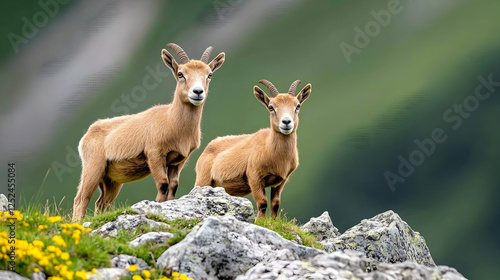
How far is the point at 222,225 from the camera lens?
29.2 feet

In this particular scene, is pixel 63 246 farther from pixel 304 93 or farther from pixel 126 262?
pixel 304 93

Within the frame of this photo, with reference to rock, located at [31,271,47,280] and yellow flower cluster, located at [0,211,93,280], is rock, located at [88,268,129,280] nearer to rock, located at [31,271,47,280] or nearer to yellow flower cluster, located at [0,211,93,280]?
yellow flower cluster, located at [0,211,93,280]

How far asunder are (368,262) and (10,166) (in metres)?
5.42

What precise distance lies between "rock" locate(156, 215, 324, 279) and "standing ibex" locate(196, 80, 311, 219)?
5382mm

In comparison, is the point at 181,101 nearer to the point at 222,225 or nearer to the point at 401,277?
the point at 222,225

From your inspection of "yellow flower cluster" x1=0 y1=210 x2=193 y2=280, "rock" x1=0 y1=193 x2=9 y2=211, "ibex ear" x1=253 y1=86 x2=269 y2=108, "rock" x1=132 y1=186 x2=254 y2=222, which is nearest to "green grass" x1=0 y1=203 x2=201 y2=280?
"yellow flower cluster" x1=0 y1=210 x2=193 y2=280

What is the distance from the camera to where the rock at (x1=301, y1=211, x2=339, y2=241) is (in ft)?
44.7

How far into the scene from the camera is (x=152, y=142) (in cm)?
1389

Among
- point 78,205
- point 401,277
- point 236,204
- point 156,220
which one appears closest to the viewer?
point 401,277

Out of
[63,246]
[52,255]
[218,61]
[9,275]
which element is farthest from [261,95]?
[9,275]

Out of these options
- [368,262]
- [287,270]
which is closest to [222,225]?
[287,270]

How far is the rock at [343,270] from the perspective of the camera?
24.0 feet

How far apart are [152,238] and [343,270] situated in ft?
10.9

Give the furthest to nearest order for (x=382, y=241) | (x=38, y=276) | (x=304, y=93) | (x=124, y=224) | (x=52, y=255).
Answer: (x=304, y=93) < (x=382, y=241) < (x=124, y=224) < (x=52, y=255) < (x=38, y=276)
